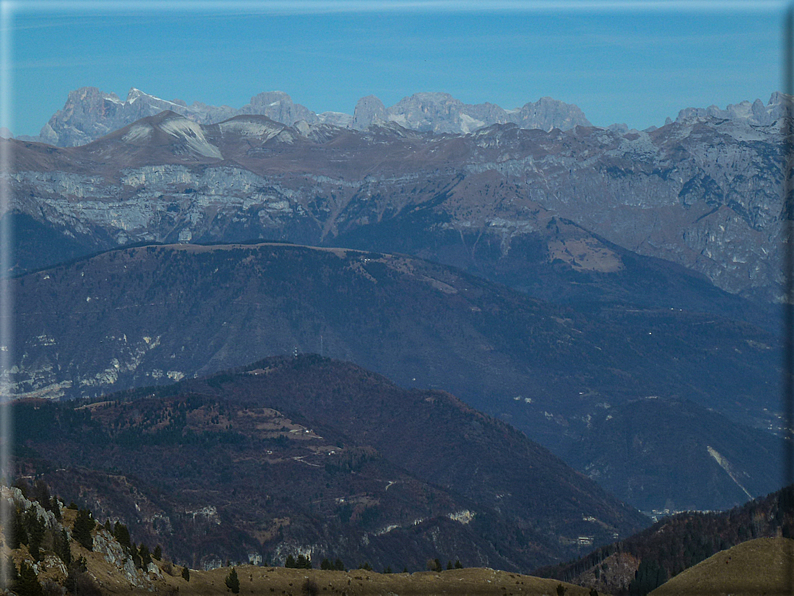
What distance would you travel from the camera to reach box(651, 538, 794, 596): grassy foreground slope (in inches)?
3971

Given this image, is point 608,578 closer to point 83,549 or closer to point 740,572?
point 740,572

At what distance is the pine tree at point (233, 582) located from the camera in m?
102

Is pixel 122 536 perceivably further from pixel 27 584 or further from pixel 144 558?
pixel 27 584

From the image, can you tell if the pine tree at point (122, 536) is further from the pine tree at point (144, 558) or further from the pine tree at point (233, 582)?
the pine tree at point (233, 582)

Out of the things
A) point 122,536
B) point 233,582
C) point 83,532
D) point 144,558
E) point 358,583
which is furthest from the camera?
point 358,583

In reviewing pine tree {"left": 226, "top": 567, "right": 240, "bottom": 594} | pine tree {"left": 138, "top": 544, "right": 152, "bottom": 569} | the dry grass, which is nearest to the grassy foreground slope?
the dry grass

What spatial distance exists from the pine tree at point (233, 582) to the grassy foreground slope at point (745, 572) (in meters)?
42.5

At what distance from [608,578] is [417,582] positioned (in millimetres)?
90122

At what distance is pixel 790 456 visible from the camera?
180ft

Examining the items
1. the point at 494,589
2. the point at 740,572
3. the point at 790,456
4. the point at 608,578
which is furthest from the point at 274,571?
the point at 608,578

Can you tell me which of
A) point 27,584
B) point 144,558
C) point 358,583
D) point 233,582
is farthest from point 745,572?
point 27,584

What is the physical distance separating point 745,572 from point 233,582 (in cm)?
4771

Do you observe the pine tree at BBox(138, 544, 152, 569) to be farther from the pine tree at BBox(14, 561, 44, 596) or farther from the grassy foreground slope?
the grassy foreground slope

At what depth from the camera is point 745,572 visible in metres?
105
